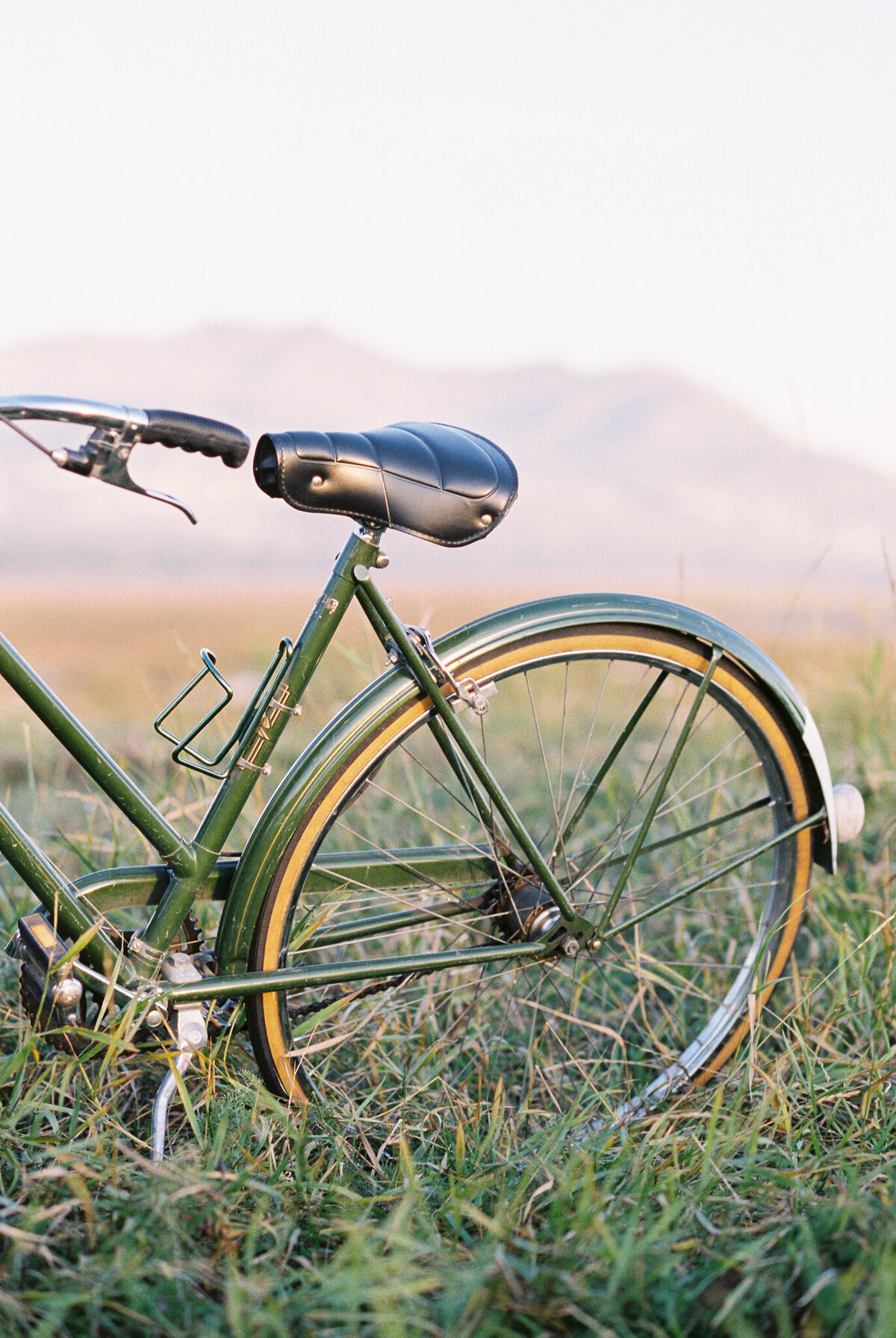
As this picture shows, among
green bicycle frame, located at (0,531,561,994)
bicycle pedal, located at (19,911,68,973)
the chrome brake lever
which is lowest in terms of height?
bicycle pedal, located at (19,911,68,973)

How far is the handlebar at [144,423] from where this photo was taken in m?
1.50

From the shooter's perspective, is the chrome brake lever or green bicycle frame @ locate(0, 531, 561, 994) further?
green bicycle frame @ locate(0, 531, 561, 994)

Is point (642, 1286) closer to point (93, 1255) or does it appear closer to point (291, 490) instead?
point (93, 1255)

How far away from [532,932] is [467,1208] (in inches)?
22.4

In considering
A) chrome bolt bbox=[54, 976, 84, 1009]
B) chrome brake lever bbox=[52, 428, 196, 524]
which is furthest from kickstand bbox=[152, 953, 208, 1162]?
chrome brake lever bbox=[52, 428, 196, 524]

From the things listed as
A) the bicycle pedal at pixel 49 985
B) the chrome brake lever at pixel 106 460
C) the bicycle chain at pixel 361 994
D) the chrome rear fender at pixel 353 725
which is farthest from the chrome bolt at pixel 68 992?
the chrome brake lever at pixel 106 460

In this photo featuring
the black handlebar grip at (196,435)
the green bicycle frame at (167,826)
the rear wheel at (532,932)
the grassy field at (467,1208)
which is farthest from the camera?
the rear wheel at (532,932)

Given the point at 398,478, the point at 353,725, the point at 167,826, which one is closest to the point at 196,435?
the point at 398,478

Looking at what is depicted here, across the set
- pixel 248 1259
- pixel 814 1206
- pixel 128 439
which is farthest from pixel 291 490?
pixel 814 1206

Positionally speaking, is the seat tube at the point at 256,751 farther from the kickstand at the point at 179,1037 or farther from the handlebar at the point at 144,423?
the handlebar at the point at 144,423

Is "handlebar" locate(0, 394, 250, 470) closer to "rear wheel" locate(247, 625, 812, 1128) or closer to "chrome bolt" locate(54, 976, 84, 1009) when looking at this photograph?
"rear wheel" locate(247, 625, 812, 1128)

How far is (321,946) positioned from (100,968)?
373 millimetres

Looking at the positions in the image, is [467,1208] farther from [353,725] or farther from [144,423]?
[144,423]

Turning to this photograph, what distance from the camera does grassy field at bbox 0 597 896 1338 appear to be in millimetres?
1238
